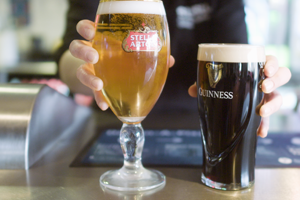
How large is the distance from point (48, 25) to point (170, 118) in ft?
2.52

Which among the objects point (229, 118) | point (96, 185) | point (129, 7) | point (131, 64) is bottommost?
point (96, 185)

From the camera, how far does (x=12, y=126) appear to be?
0.85 meters

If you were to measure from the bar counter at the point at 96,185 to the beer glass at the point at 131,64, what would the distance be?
0.11ft

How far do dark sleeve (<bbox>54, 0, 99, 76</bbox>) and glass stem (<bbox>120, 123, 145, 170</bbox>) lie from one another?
91cm

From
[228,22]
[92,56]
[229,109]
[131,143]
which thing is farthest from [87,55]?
[228,22]

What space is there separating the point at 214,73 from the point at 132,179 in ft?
1.04

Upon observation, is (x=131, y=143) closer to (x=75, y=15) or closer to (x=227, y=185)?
(x=227, y=185)

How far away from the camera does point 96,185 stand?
2.43 ft

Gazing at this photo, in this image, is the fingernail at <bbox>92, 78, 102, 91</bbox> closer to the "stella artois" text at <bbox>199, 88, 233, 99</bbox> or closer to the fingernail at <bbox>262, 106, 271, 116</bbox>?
the "stella artois" text at <bbox>199, 88, 233, 99</bbox>

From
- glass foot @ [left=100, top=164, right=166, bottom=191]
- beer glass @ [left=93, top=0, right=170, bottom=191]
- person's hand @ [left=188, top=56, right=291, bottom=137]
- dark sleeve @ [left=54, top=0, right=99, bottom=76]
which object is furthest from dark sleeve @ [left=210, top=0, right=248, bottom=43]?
glass foot @ [left=100, top=164, right=166, bottom=191]

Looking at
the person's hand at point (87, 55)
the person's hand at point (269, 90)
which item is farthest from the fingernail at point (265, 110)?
the person's hand at point (87, 55)

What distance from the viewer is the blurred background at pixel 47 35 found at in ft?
5.06

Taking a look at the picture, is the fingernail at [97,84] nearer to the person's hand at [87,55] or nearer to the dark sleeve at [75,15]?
the person's hand at [87,55]

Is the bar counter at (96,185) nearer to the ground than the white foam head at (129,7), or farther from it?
nearer to the ground
